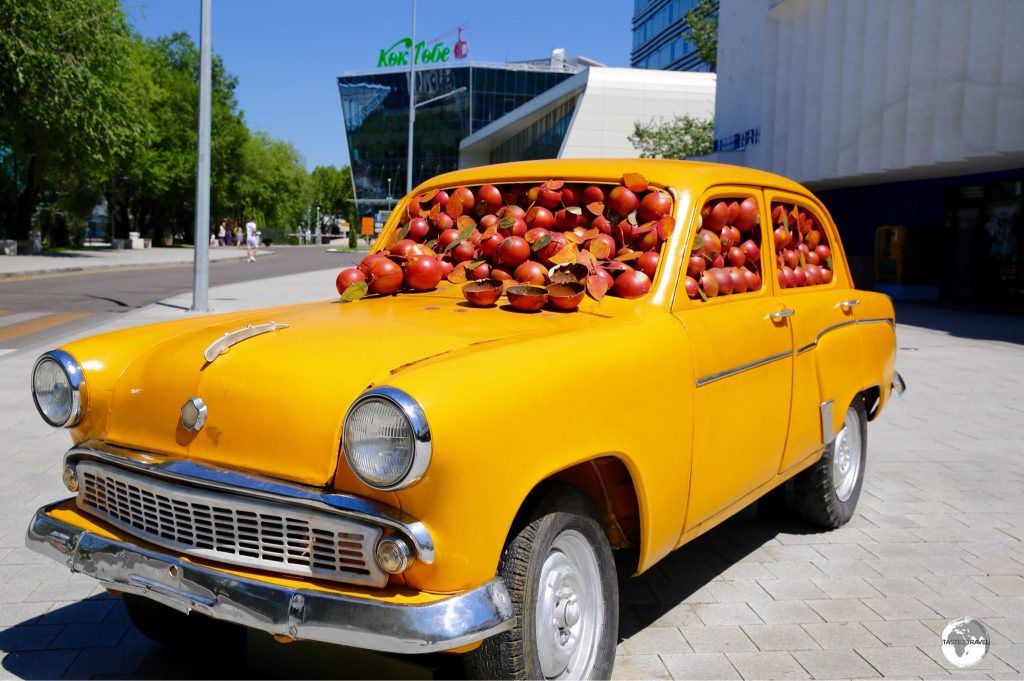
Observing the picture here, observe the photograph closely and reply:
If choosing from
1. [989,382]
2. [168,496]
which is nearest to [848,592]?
[168,496]

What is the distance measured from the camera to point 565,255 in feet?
11.8

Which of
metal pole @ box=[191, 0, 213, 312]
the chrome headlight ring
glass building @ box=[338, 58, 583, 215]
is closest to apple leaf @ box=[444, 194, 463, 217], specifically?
the chrome headlight ring

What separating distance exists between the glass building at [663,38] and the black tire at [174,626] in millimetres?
67641

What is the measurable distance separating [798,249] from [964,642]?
1.98m

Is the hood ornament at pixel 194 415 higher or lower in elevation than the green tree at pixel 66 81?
lower

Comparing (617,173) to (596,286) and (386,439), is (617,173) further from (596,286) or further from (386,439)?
(386,439)

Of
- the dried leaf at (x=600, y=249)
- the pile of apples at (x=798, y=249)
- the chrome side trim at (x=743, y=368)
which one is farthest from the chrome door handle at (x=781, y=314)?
the dried leaf at (x=600, y=249)

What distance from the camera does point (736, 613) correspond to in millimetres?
3809

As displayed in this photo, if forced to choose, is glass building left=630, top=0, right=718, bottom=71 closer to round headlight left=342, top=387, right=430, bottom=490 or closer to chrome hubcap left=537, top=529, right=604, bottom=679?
chrome hubcap left=537, top=529, right=604, bottom=679

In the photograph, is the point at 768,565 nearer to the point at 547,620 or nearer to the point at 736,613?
the point at 736,613

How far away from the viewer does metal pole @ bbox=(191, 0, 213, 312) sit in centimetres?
1522

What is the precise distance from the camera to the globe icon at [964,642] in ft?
11.3

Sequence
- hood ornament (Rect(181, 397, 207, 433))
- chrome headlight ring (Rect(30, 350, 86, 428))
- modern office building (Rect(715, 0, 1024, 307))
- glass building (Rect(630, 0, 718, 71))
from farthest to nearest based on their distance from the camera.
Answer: glass building (Rect(630, 0, 718, 71)) → modern office building (Rect(715, 0, 1024, 307)) → chrome headlight ring (Rect(30, 350, 86, 428)) → hood ornament (Rect(181, 397, 207, 433))

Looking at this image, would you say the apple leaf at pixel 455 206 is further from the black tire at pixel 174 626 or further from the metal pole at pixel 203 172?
the metal pole at pixel 203 172
